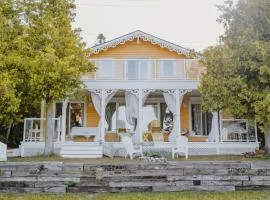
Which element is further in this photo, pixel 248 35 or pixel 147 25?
pixel 147 25

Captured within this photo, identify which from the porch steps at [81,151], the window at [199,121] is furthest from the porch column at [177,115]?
the porch steps at [81,151]

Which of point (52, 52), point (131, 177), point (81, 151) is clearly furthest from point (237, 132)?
point (52, 52)

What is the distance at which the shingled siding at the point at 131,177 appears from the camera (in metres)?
8.02

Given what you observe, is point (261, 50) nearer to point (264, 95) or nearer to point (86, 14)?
point (264, 95)

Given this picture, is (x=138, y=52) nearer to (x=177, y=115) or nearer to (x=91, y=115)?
(x=91, y=115)

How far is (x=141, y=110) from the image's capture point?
49.1 feet

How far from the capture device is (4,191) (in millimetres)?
7941

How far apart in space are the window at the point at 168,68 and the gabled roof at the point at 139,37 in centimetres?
149

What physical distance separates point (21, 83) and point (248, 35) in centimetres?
844

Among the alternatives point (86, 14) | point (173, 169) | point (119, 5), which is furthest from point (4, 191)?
point (119, 5)

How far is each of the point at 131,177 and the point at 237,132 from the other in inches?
334

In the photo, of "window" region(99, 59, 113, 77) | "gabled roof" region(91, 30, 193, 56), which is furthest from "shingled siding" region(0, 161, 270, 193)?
"gabled roof" region(91, 30, 193, 56)

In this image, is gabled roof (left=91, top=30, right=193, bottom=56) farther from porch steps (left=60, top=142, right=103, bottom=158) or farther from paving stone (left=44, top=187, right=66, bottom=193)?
paving stone (left=44, top=187, right=66, bottom=193)

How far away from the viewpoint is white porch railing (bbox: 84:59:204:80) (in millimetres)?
15547
